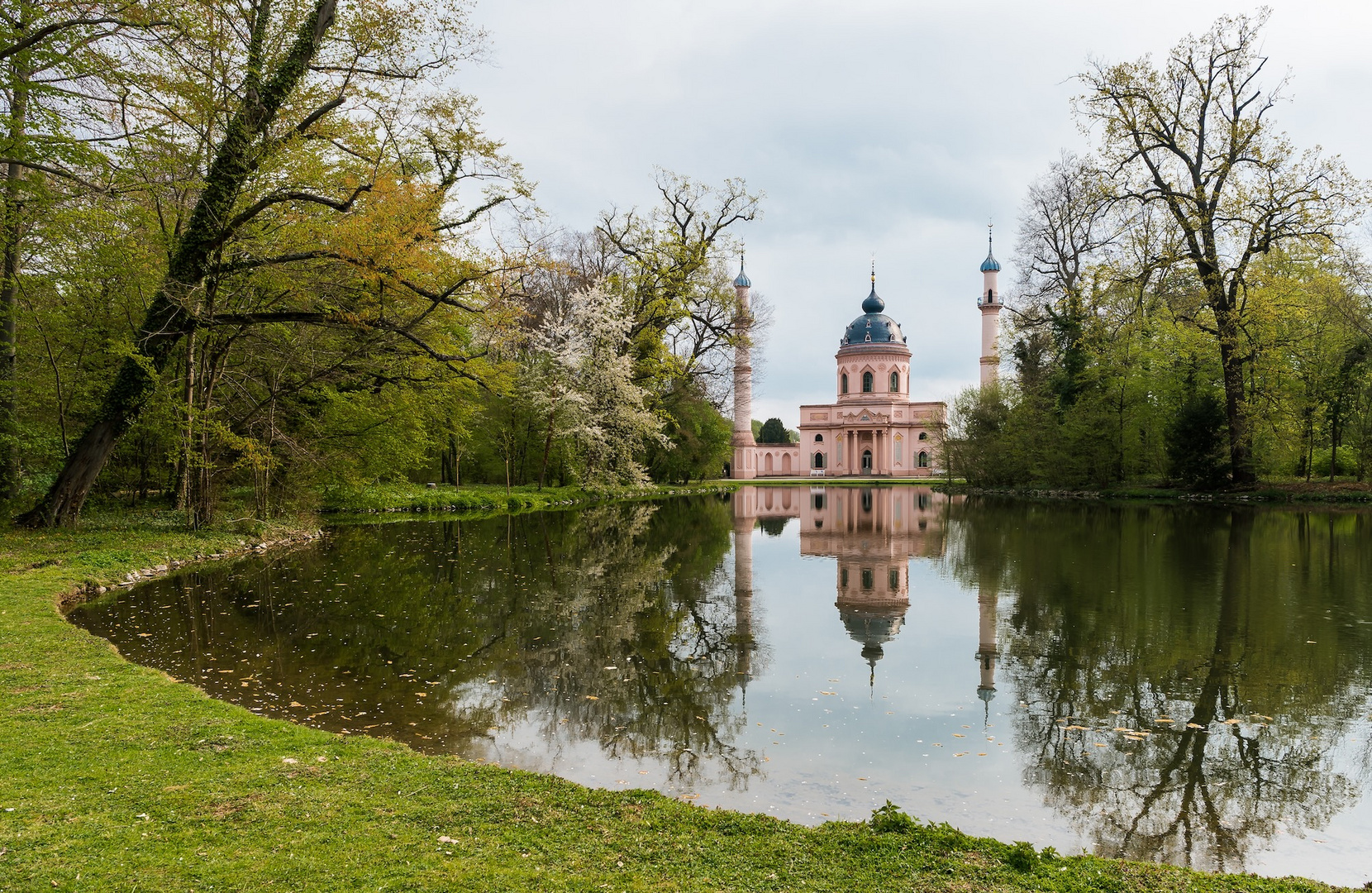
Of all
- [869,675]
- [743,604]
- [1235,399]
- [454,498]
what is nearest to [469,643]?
[743,604]

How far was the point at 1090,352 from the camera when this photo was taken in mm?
31062

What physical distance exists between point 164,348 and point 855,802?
1368 centimetres

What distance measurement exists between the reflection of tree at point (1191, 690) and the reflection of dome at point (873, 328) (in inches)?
Result: 2306

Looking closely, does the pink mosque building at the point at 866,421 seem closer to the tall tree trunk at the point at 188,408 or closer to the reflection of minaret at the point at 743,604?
the reflection of minaret at the point at 743,604

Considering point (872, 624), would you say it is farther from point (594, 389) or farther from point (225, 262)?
point (594, 389)

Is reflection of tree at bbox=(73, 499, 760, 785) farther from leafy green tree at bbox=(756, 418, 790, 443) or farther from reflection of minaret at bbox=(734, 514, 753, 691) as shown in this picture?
leafy green tree at bbox=(756, 418, 790, 443)

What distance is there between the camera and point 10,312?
45.4 ft

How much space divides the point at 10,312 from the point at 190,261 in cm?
378

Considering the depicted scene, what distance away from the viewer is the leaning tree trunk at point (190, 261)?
12.5 metres

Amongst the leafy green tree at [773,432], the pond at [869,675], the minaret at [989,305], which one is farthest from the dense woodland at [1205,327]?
the leafy green tree at [773,432]

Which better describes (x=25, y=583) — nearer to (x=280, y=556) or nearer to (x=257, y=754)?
(x=280, y=556)

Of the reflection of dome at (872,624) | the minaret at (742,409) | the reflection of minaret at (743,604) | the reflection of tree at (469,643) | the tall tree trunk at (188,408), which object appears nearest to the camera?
the reflection of tree at (469,643)

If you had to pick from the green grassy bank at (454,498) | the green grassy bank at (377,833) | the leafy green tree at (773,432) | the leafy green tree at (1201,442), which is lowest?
the green grassy bank at (377,833)

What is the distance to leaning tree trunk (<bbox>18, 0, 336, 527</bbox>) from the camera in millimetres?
12508
